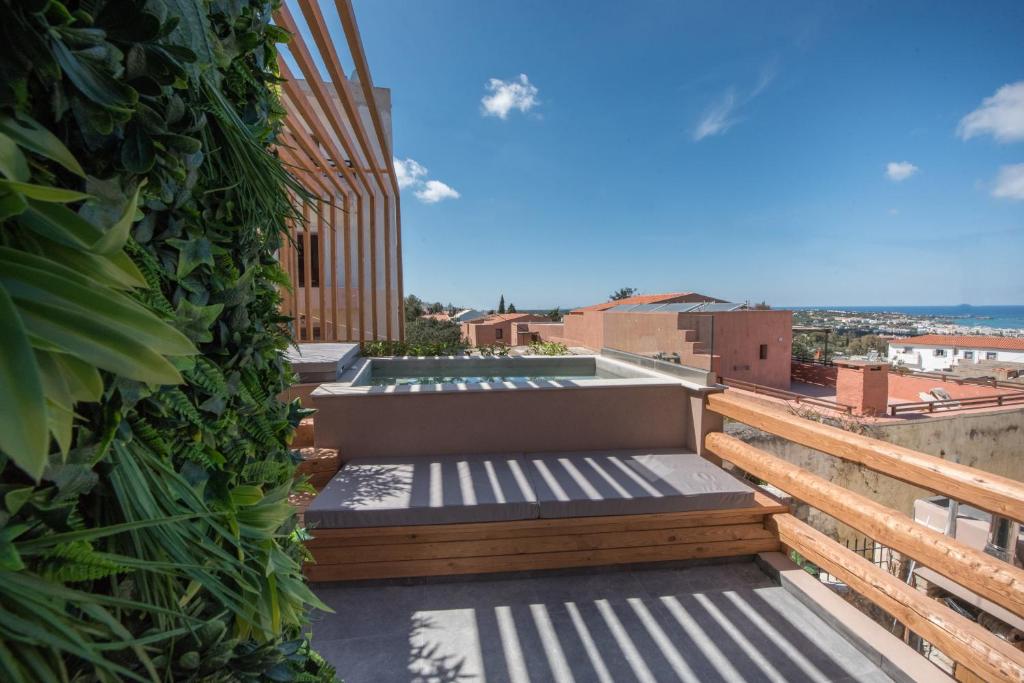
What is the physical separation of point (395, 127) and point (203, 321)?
8248 mm

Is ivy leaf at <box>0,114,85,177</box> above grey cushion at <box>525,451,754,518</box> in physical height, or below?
above

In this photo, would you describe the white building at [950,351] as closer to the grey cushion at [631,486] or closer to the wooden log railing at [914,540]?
the grey cushion at [631,486]

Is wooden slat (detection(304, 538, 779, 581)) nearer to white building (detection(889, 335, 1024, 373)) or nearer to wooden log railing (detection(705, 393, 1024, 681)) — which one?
wooden log railing (detection(705, 393, 1024, 681))

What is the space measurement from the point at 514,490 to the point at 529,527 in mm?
230

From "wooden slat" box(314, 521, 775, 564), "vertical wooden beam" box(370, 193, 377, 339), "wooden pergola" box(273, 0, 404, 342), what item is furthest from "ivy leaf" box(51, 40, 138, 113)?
"vertical wooden beam" box(370, 193, 377, 339)

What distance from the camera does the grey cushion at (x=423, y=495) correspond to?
90.6 inches

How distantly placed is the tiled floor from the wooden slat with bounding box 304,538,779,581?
0.06 metres

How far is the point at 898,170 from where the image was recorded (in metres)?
21.9

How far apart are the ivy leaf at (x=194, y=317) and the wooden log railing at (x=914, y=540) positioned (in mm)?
2054

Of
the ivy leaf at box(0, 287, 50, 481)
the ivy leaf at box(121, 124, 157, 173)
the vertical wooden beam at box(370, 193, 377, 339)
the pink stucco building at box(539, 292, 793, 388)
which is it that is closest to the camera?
the ivy leaf at box(0, 287, 50, 481)

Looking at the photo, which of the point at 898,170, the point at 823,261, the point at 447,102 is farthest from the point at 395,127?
the point at 823,261

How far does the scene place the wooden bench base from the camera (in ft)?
7.57

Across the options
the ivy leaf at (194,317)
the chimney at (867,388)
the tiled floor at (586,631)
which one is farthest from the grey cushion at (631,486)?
the chimney at (867,388)

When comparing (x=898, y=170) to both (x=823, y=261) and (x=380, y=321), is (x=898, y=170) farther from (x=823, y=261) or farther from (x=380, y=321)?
(x=380, y=321)
